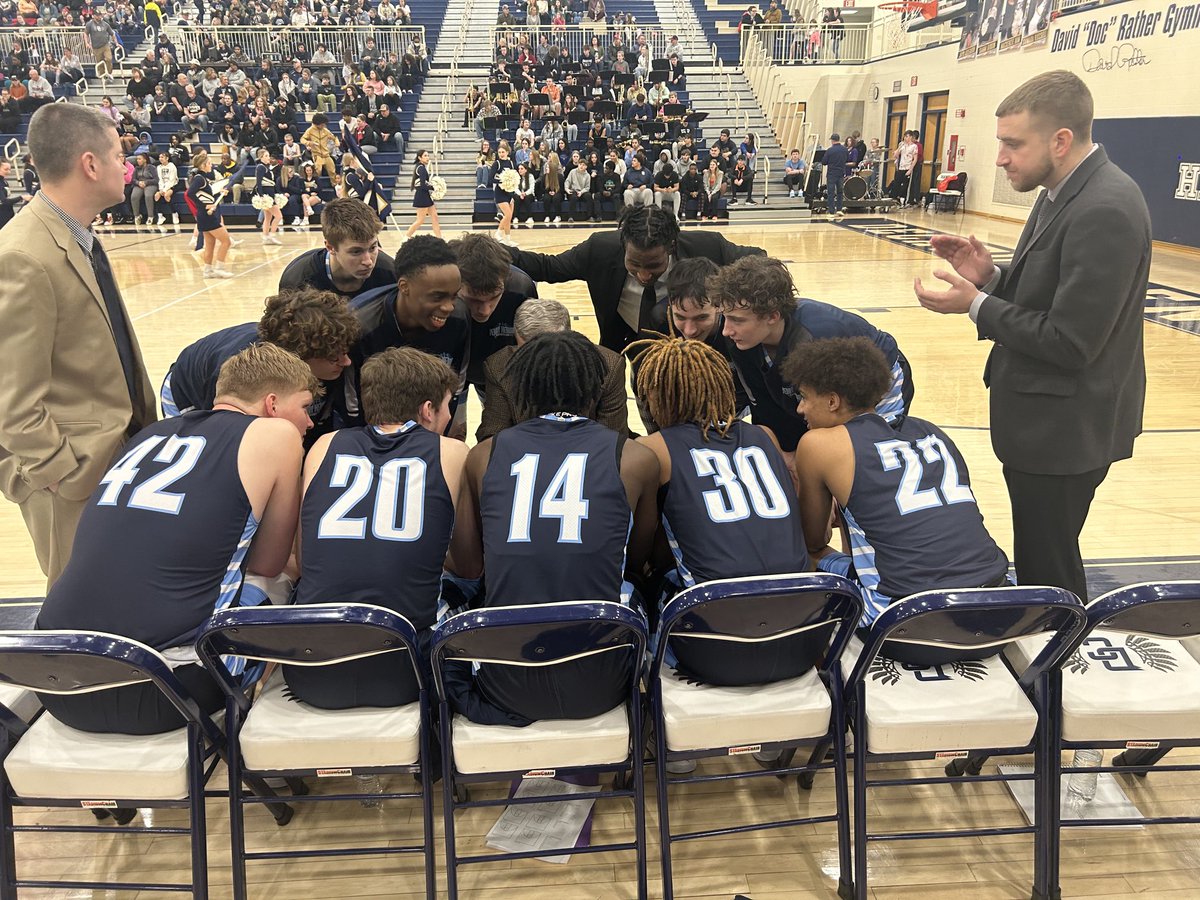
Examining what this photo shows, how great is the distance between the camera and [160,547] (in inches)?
77.2

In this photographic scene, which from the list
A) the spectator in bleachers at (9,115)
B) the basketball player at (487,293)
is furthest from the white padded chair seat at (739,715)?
the spectator in bleachers at (9,115)

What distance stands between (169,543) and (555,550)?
92 centimetres

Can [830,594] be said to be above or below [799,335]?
below

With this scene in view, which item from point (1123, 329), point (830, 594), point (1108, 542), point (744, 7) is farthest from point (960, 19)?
point (830, 594)

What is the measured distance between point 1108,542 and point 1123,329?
6.57ft

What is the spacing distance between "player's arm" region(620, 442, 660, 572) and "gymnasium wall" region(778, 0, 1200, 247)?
13394mm

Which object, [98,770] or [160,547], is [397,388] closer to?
[160,547]

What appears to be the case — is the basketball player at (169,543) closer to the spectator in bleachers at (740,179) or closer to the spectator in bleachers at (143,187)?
the spectator in bleachers at (740,179)

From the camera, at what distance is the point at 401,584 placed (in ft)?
6.64

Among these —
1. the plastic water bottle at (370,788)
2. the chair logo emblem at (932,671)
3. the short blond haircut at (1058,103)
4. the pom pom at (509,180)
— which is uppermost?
the short blond haircut at (1058,103)

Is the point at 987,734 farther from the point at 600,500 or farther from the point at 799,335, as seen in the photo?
the point at 799,335

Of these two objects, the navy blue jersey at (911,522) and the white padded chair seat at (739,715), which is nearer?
the white padded chair seat at (739,715)

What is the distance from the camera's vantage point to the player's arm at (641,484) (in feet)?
6.84

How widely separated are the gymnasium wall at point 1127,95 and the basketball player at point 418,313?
12.9m
